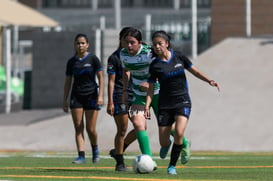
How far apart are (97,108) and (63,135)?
34.4ft

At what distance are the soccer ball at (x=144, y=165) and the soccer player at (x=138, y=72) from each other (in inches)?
13.2

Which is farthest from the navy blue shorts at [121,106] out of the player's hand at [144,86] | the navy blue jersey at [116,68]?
the player's hand at [144,86]

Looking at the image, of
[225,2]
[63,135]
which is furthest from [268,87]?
[225,2]

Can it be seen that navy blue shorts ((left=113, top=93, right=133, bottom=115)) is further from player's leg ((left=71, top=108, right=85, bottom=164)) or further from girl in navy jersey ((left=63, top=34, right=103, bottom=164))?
player's leg ((left=71, top=108, right=85, bottom=164))

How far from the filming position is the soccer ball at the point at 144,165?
1579 cm

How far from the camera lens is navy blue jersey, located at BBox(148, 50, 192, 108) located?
52.3ft

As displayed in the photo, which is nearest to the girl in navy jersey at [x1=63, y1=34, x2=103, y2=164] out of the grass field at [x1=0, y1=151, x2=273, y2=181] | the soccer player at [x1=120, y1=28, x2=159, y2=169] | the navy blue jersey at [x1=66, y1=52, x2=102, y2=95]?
the navy blue jersey at [x1=66, y1=52, x2=102, y2=95]

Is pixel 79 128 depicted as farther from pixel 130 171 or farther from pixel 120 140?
pixel 130 171

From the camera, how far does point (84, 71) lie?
765 inches

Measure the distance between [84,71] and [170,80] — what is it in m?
3.70

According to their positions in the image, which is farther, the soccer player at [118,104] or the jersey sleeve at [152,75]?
the soccer player at [118,104]

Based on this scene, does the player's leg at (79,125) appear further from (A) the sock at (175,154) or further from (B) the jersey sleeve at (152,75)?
A: (A) the sock at (175,154)

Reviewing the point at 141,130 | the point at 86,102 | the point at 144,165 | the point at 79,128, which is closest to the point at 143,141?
the point at 141,130

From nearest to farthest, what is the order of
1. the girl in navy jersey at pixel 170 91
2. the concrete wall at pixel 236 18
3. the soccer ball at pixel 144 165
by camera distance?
the soccer ball at pixel 144 165 < the girl in navy jersey at pixel 170 91 < the concrete wall at pixel 236 18
